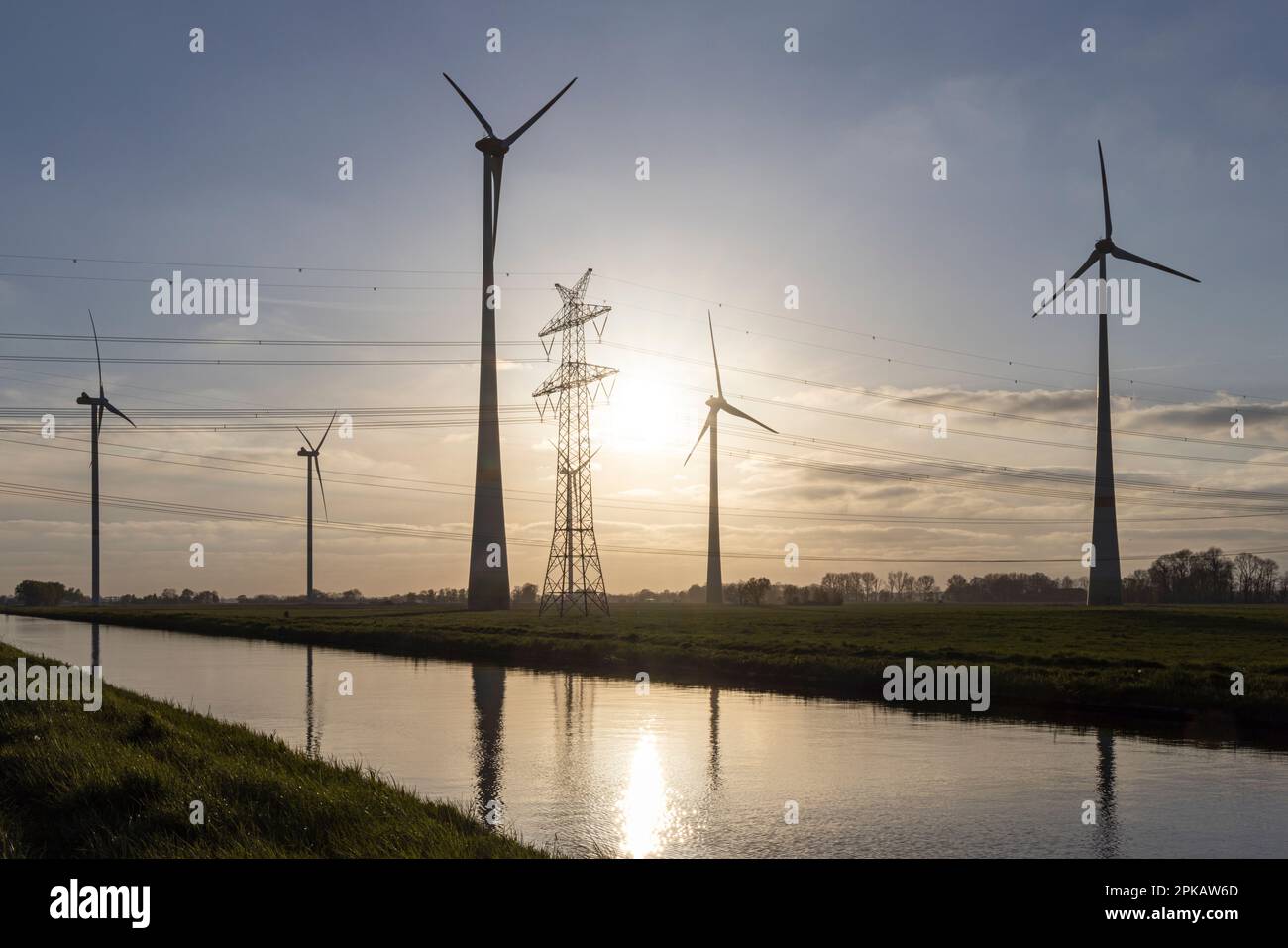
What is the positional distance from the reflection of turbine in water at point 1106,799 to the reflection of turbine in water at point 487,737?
8.38 metres

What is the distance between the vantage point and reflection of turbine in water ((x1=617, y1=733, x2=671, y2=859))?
14025mm

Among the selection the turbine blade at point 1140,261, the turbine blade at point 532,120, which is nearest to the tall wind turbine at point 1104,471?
the turbine blade at point 1140,261

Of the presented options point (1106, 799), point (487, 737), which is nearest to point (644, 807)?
point (1106, 799)

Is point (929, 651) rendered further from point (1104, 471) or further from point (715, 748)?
point (1104, 471)

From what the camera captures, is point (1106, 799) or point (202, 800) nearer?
point (202, 800)

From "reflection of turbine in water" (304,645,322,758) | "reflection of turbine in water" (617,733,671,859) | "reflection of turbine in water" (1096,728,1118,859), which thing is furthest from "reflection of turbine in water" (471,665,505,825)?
"reflection of turbine in water" (1096,728,1118,859)

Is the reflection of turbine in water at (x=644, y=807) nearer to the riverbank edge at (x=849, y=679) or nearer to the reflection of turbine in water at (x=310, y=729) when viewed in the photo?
the reflection of turbine in water at (x=310, y=729)

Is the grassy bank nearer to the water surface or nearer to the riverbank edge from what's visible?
the water surface

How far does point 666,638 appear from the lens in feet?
181

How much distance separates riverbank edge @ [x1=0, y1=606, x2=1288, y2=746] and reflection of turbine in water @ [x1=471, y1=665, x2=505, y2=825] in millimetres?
6086

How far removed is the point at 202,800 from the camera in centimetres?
1407

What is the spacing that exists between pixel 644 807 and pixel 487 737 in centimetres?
910
